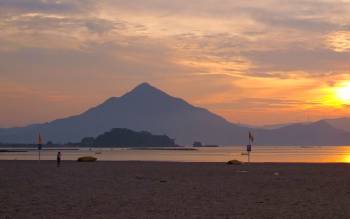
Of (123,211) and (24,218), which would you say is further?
(123,211)

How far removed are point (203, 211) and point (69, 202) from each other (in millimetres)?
4989

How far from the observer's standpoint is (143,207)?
701 inches

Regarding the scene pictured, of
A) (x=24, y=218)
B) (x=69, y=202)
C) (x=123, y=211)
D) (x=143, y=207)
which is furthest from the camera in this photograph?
(x=69, y=202)

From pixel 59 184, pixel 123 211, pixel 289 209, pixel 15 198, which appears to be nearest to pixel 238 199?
pixel 289 209

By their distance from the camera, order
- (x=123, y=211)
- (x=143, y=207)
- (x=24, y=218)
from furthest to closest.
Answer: (x=143, y=207) → (x=123, y=211) → (x=24, y=218)

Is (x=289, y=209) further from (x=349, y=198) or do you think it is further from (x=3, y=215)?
(x=3, y=215)

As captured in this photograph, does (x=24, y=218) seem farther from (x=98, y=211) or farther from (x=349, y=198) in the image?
(x=349, y=198)

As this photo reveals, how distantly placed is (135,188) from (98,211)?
8389 millimetres

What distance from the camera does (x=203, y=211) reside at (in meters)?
16.8

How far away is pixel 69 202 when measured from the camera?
19094mm

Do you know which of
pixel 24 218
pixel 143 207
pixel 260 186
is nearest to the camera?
pixel 24 218

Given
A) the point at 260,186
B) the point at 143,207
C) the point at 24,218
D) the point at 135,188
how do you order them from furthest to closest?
the point at 260,186, the point at 135,188, the point at 143,207, the point at 24,218

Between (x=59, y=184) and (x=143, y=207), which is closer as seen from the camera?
(x=143, y=207)

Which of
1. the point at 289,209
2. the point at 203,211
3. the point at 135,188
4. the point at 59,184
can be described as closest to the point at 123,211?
the point at 203,211
